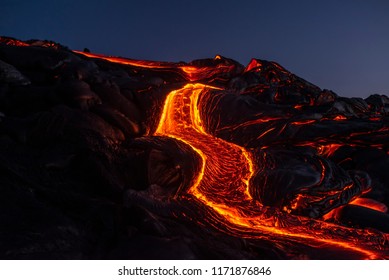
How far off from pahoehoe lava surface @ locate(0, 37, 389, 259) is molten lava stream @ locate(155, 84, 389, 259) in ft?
0.06

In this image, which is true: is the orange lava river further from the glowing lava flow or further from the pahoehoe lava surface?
the glowing lava flow

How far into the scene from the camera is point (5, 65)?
5734 millimetres

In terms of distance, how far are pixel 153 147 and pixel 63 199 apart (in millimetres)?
1305

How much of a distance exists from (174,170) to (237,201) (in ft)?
2.67

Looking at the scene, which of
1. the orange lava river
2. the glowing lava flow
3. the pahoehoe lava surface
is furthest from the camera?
the glowing lava flow

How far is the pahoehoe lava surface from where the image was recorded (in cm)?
313

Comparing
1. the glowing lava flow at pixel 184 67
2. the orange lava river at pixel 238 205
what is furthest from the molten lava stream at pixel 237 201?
the glowing lava flow at pixel 184 67

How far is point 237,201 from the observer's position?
4074 millimetres

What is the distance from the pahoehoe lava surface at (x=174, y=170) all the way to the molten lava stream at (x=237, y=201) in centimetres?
2

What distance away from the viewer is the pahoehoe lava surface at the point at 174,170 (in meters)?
3.13

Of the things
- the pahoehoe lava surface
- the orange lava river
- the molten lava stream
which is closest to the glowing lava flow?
the pahoehoe lava surface

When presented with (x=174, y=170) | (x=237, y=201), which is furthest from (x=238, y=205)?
(x=174, y=170)

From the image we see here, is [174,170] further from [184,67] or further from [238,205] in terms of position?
[184,67]
